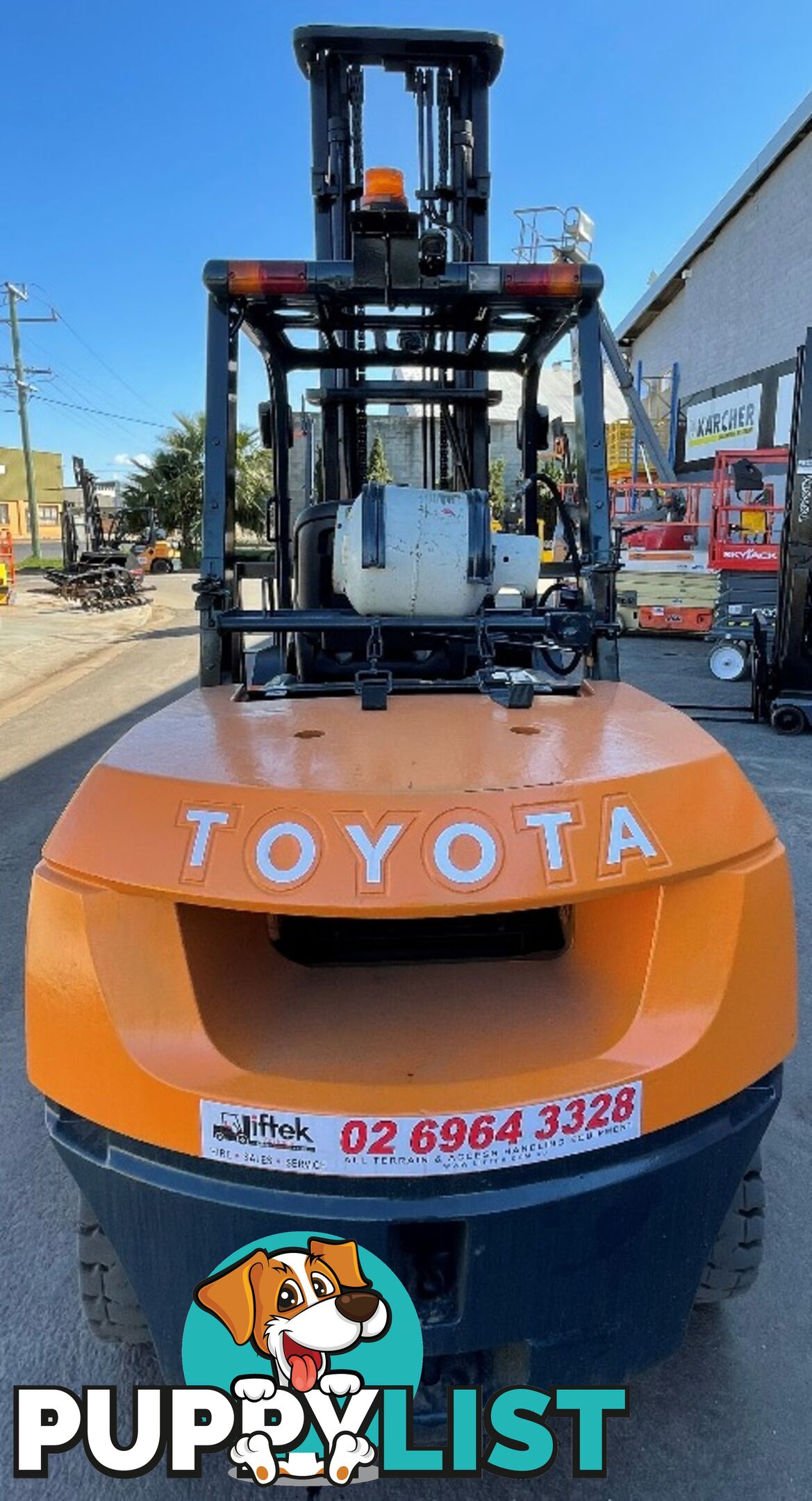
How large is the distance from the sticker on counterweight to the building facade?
65.2 meters

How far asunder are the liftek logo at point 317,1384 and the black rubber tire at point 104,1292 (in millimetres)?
213

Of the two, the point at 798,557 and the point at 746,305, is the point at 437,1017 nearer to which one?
the point at 798,557

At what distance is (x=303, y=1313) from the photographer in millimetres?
1675

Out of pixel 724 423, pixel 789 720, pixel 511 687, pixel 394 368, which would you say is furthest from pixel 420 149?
pixel 724 423

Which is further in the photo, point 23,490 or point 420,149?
point 23,490

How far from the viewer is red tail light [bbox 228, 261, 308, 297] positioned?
2865mm

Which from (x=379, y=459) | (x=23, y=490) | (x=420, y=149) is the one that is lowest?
(x=379, y=459)

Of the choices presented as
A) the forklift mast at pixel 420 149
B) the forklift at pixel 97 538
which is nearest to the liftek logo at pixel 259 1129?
the forklift mast at pixel 420 149

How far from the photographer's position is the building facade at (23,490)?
6475 cm

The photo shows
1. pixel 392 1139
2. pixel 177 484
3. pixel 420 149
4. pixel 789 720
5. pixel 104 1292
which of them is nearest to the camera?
pixel 392 1139

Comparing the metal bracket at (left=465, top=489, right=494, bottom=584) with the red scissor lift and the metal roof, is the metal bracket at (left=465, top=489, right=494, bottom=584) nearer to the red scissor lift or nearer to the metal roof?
the red scissor lift

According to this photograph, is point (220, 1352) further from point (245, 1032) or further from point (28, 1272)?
point (28, 1272)

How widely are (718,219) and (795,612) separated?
19.0 meters

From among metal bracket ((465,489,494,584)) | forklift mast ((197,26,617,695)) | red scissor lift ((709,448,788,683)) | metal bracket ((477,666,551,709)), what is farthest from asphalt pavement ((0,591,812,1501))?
red scissor lift ((709,448,788,683))
